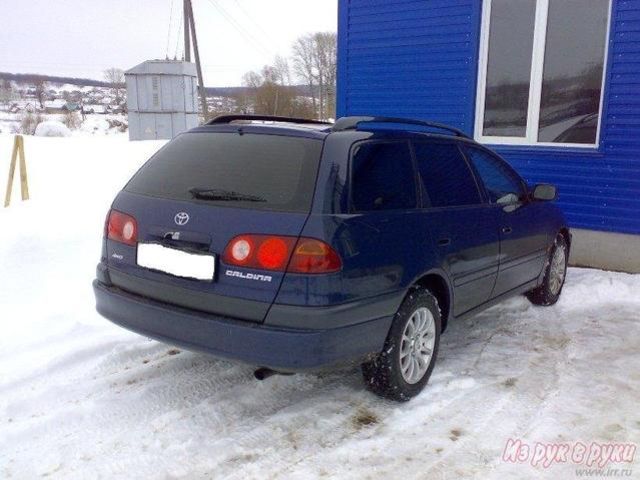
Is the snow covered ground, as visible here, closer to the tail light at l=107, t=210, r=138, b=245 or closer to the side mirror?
the tail light at l=107, t=210, r=138, b=245

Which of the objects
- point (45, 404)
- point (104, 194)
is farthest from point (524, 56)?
point (104, 194)

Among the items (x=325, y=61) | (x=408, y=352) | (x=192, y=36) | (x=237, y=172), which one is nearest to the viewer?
(x=237, y=172)

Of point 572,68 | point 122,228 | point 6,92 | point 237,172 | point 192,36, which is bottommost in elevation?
point 122,228

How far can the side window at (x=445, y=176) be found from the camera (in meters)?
3.63

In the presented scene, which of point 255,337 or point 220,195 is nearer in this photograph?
point 255,337

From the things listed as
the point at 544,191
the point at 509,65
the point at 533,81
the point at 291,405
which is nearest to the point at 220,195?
the point at 291,405

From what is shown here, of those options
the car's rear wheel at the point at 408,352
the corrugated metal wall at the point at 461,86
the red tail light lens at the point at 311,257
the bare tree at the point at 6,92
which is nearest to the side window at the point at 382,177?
the red tail light lens at the point at 311,257

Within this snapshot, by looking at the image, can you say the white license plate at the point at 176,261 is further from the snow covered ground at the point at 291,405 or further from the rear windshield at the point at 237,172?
the snow covered ground at the point at 291,405

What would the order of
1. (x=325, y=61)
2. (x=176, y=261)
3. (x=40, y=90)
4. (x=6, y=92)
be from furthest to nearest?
(x=6, y=92) < (x=40, y=90) < (x=325, y=61) < (x=176, y=261)

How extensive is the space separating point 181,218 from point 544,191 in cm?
318

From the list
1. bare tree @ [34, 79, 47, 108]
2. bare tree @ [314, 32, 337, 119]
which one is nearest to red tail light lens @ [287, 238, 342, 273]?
bare tree @ [314, 32, 337, 119]

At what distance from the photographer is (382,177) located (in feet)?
10.7

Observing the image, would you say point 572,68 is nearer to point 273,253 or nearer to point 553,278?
point 553,278

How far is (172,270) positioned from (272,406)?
0.98 meters
